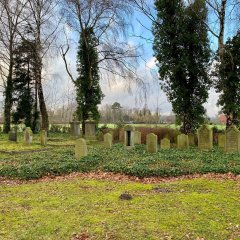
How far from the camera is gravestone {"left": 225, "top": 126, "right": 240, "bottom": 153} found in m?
14.1

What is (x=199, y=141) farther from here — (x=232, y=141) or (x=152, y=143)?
(x=152, y=143)

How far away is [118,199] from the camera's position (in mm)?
7371

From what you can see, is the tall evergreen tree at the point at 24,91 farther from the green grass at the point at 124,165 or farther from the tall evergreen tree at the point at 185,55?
the green grass at the point at 124,165

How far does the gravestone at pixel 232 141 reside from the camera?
46.1 feet

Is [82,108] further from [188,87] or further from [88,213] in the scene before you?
[88,213]

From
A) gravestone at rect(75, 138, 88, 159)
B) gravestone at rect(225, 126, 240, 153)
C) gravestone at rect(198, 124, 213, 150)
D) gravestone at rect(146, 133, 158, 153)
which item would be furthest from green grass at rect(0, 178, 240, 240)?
gravestone at rect(198, 124, 213, 150)

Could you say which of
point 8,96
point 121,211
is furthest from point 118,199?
point 8,96

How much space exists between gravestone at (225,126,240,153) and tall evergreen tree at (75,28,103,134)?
14.5 meters

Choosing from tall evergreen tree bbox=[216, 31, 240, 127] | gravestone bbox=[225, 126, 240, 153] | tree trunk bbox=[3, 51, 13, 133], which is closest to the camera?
gravestone bbox=[225, 126, 240, 153]

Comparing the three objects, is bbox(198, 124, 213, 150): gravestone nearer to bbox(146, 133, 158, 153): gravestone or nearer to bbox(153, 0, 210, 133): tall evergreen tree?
bbox(146, 133, 158, 153): gravestone

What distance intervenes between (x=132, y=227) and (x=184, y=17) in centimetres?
1859

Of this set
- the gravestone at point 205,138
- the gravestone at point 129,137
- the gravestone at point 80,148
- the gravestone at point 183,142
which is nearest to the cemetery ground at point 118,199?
the gravestone at point 80,148

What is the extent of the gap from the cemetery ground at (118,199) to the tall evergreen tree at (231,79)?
30.4ft

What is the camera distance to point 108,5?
25.5 m
